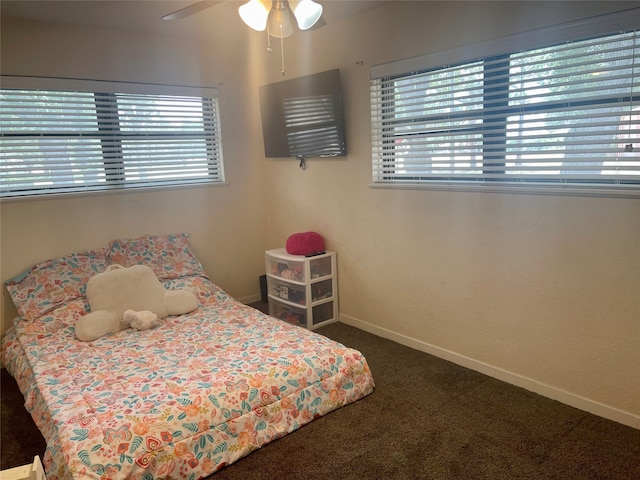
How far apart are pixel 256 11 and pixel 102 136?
1.91m

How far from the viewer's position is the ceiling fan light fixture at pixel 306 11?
2165 mm

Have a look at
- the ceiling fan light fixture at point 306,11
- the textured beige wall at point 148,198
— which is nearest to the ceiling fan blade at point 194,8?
the ceiling fan light fixture at point 306,11

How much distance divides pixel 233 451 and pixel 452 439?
1.04 meters

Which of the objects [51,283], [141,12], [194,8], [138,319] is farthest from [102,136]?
[194,8]

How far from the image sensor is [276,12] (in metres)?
2.18

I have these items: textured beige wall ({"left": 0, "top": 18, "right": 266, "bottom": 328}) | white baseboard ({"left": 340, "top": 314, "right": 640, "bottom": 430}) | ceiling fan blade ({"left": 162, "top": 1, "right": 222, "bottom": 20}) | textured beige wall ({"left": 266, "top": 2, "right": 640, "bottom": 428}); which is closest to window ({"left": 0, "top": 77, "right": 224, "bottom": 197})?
textured beige wall ({"left": 0, "top": 18, "right": 266, "bottom": 328})

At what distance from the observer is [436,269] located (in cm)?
310

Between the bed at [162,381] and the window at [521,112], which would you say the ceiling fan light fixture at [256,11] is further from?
the bed at [162,381]

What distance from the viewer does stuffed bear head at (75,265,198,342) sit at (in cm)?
288

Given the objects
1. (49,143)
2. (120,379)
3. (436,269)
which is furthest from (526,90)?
(49,143)

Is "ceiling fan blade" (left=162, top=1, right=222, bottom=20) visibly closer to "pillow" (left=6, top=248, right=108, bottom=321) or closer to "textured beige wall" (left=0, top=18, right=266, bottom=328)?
"textured beige wall" (left=0, top=18, right=266, bottom=328)

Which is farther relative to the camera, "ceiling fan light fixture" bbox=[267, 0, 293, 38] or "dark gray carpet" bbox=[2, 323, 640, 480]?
"ceiling fan light fixture" bbox=[267, 0, 293, 38]

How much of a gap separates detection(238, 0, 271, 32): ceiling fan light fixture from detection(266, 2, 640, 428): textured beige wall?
1.18 m

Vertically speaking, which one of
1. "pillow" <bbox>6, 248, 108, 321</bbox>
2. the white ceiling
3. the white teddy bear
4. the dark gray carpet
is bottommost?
the dark gray carpet
